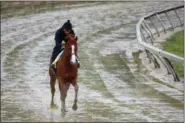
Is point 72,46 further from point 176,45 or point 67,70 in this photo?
point 176,45

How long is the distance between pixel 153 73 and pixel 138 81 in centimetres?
126

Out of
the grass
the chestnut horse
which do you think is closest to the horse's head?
A: the chestnut horse

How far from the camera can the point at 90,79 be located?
15.9 meters

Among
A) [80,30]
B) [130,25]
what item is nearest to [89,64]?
[80,30]

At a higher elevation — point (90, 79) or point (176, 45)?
point (90, 79)

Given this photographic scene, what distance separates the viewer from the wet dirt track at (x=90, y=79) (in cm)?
1181

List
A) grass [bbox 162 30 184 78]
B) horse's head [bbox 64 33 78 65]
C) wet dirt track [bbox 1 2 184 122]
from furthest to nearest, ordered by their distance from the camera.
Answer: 1. grass [bbox 162 30 184 78]
2. wet dirt track [bbox 1 2 184 122]
3. horse's head [bbox 64 33 78 65]

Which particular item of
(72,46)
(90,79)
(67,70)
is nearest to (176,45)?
(90,79)

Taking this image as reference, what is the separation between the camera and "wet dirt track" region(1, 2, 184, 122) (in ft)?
38.8

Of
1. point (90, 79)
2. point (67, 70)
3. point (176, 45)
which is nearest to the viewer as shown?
point (67, 70)

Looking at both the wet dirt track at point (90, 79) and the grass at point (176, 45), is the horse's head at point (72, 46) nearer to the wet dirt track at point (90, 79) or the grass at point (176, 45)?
the wet dirt track at point (90, 79)

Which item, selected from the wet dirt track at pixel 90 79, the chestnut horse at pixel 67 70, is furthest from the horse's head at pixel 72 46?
the wet dirt track at pixel 90 79

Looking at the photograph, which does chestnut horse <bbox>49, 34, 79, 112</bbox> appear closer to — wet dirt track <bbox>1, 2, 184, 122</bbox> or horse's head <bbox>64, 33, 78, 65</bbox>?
horse's head <bbox>64, 33, 78, 65</bbox>

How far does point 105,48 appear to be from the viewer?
73.3 ft
